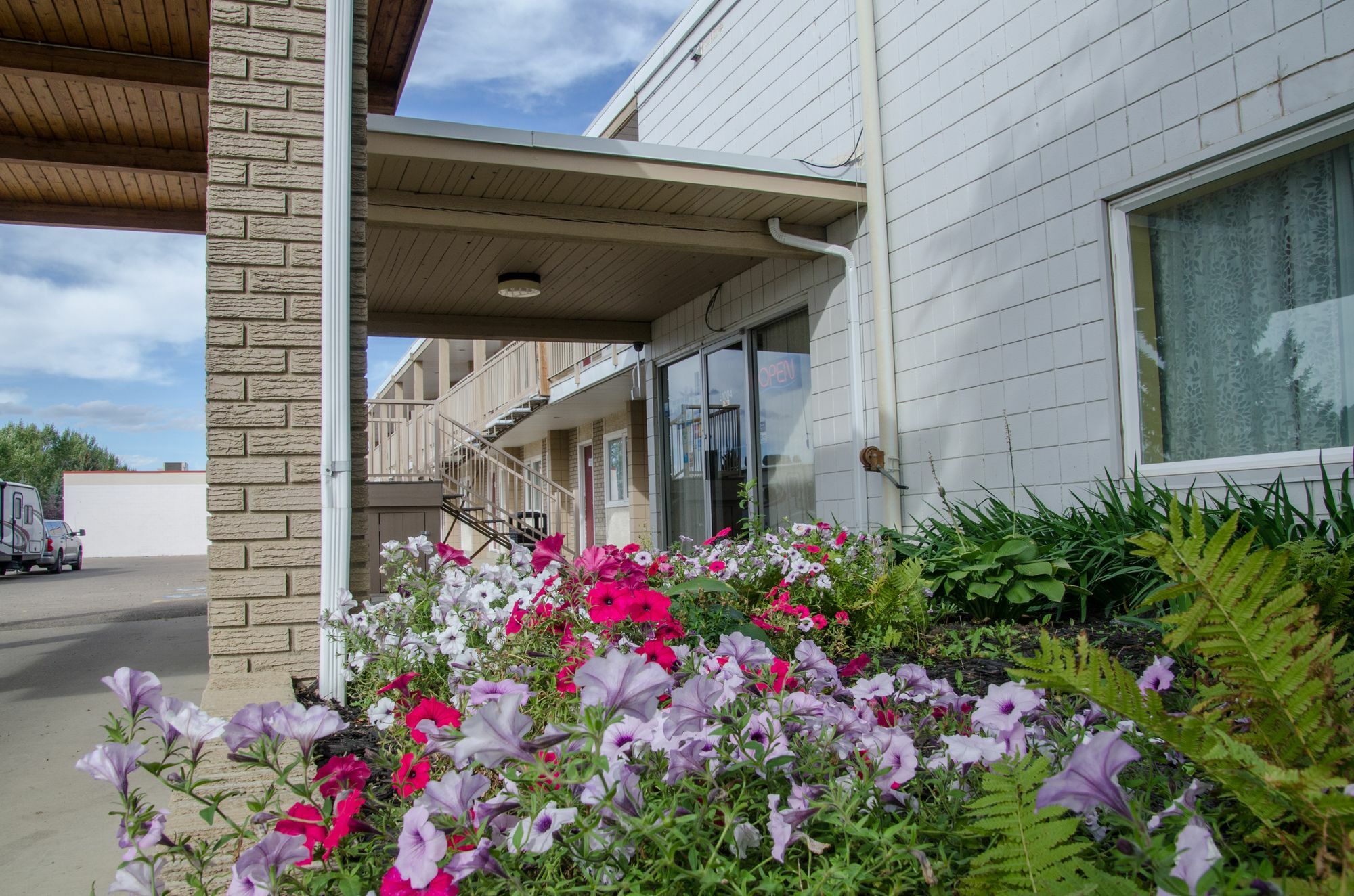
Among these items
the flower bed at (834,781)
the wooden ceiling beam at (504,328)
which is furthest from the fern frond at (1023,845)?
the wooden ceiling beam at (504,328)

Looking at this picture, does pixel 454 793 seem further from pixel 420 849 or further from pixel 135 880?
pixel 135 880

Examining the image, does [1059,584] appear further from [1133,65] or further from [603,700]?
[603,700]

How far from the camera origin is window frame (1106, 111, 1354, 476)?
10.2ft

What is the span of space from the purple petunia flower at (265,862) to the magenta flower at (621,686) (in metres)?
0.34

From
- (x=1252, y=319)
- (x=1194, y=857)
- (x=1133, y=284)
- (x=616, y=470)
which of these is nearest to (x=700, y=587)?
(x=1194, y=857)

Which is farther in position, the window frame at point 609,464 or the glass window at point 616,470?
the glass window at point 616,470

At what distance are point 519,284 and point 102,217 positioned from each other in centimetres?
297

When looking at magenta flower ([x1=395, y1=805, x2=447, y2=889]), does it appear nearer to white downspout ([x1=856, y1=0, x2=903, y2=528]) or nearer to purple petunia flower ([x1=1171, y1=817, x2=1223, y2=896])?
purple petunia flower ([x1=1171, y1=817, x2=1223, y2=896])

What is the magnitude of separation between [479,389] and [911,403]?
1156 centimetres

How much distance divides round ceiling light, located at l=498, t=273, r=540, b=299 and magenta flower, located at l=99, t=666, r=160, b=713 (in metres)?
5.89

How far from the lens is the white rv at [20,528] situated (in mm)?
16609

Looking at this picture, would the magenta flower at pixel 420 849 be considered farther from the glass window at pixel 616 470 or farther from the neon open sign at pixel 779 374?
the glass window at pixel 616 470

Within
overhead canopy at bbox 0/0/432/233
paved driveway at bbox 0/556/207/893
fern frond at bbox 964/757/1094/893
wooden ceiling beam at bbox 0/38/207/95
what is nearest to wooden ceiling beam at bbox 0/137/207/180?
overhead canopy at bbox 0/0/432/233

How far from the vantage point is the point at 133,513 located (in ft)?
117
